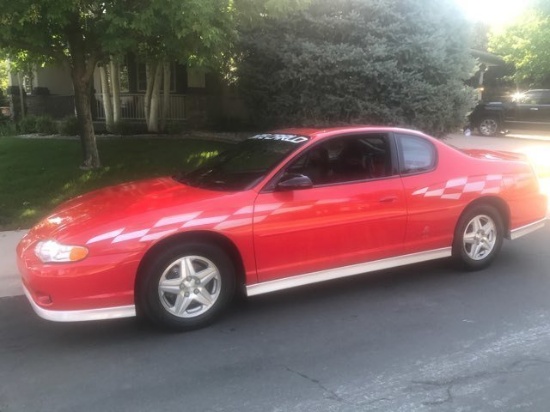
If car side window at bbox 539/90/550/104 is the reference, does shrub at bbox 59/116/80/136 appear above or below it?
below

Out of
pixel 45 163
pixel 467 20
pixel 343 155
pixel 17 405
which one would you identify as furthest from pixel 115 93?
pixel 17 405

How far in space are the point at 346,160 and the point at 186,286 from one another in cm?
185

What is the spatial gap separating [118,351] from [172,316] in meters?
0.45

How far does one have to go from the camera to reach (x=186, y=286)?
159 inches

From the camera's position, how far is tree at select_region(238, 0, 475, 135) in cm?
984

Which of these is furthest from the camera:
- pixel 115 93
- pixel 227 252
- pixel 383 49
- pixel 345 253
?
pixel 115 93

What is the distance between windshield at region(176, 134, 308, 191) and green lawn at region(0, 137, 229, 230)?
324 centimetres

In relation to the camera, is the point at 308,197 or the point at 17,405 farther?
the point at 308,197

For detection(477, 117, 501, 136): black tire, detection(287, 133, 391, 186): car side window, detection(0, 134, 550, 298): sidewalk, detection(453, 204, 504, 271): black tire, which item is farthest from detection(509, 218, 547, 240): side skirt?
detection(477, 117, 501, 136): black tire

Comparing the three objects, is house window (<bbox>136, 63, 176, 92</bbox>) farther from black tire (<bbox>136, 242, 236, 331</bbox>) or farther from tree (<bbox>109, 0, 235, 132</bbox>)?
black tire (<bbox>136, 242, 236, 331</bbox>)

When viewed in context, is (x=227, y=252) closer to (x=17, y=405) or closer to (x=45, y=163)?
(x=17, y=405)

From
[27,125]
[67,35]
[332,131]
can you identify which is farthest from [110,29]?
[27,125]

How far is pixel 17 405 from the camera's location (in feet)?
10.3

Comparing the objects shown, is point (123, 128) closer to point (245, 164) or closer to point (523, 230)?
point (245, 164)
